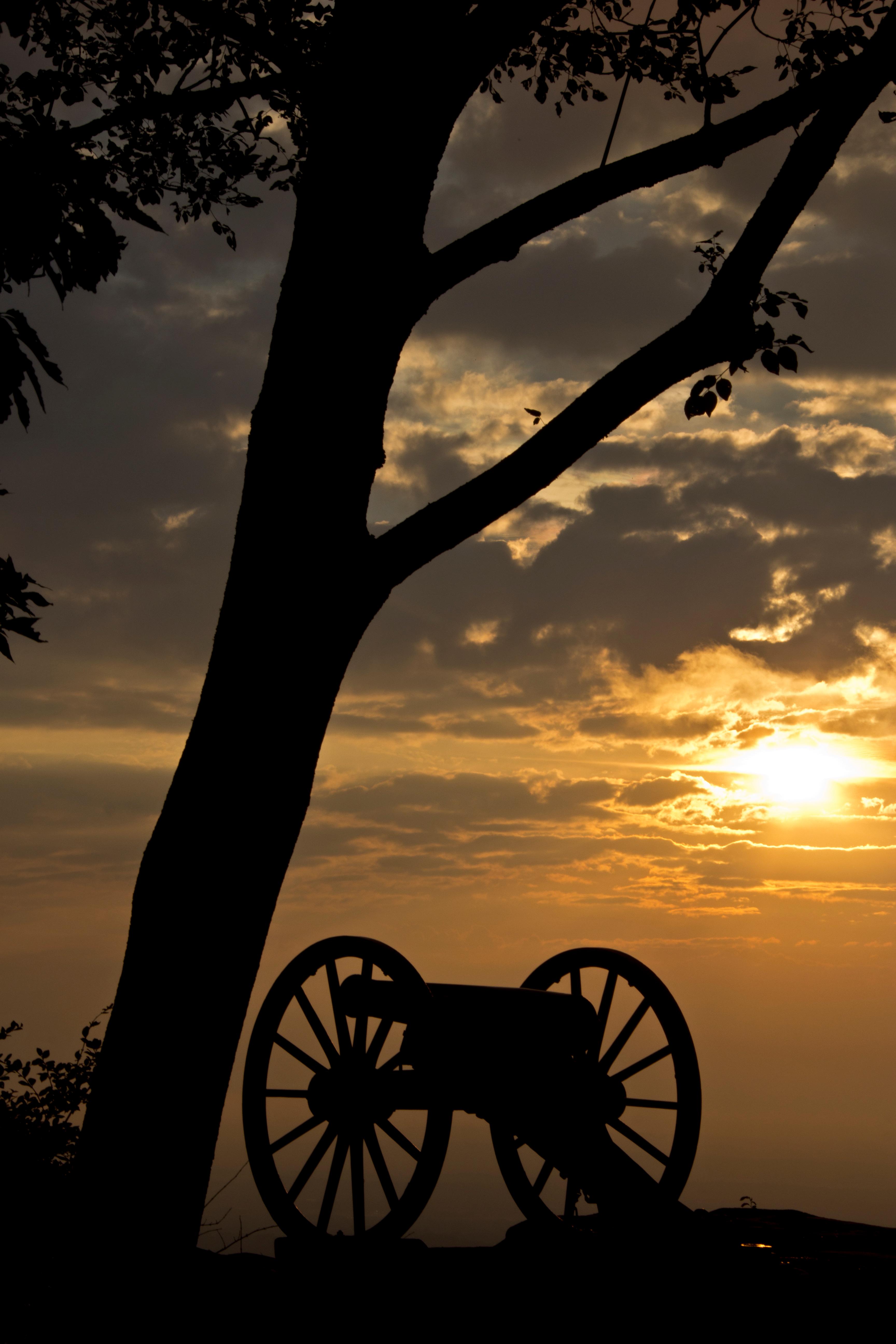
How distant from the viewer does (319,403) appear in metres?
5.34

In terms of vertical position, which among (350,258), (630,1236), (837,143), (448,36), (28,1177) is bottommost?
(28,1177)

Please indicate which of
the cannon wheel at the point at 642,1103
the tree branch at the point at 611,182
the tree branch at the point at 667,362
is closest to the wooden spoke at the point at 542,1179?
the cannon wheel at the point at 642,1103

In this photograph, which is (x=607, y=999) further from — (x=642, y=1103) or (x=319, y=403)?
(x=319, y=403)

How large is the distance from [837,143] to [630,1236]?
578 centimetres

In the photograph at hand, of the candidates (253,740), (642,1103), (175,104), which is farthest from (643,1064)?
(175,104)

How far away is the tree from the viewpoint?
483 cm

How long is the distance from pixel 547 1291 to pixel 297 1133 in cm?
147

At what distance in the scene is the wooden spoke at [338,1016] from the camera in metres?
5.95

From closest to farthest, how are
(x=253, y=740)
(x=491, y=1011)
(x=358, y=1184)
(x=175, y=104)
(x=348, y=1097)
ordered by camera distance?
1. (x=253, y=740)
2. (x=358, y=1184)
3. (x=348, y=1097)
4. (x=491, y=1011)
5. (x=175, y=104)

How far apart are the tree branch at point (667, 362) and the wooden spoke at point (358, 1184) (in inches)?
119

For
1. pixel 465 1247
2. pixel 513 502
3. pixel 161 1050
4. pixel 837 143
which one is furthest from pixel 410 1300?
pixel 837 143

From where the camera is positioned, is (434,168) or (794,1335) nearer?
(794,1335)

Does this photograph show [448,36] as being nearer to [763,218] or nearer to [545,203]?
[545,203]

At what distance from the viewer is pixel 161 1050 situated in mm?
4758
